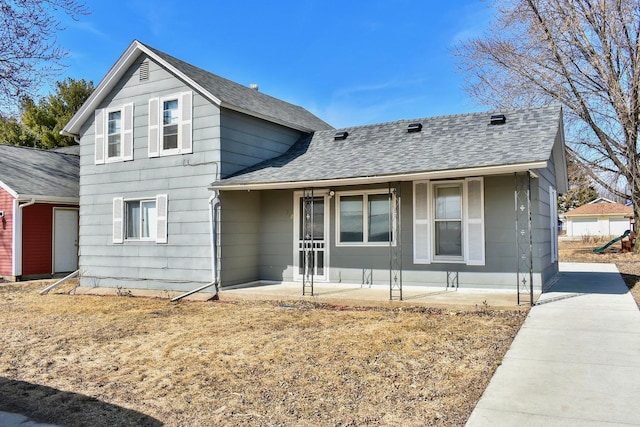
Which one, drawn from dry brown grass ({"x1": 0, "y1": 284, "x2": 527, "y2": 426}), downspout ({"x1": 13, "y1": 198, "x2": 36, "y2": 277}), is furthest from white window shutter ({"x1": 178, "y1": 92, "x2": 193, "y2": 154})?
downspout ({"x1": 13, "y1": 198, "x2": 36, "y2": 277})

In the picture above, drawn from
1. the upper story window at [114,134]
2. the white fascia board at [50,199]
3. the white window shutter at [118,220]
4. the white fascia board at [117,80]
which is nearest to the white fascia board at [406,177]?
the white fascia board at [117,80]

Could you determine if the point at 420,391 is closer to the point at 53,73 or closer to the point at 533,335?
the point at 533,335

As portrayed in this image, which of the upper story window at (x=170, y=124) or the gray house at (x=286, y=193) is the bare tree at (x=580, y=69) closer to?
the gray house at (x=286, y=193)

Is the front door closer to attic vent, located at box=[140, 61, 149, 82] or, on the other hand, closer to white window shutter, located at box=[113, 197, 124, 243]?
white window shutter, located at box=[113, 197, 124, 243]

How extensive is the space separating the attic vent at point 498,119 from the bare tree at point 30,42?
992 centimetres

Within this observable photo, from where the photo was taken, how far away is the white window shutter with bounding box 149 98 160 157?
10.9 metres

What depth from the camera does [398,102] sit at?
26547 mm

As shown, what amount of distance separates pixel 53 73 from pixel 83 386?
34.0 ft

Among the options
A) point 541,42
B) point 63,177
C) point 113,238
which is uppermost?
point 541,42

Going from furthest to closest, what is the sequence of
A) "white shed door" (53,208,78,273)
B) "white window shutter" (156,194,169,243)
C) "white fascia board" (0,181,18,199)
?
1. "white shed door" (53,208,78,273)
2. "white fascia board" (0,181,18,199)
3. "white window shutter" (156,194,169,243)

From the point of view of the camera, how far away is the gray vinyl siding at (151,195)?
10.2m

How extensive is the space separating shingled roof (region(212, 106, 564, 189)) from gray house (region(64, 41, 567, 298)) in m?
0.05

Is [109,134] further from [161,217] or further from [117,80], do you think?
[161,217]

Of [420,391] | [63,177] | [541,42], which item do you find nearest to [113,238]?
[63,177]
